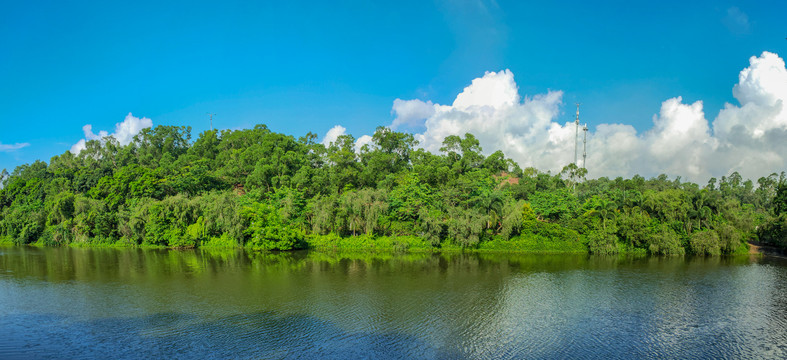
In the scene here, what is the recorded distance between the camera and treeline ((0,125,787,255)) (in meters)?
41.2

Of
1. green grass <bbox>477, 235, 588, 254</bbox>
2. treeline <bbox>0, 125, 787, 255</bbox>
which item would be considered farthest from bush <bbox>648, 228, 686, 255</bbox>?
green grass <bbox>477, 235, 588, 254</bbox>

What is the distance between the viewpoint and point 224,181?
200 feet

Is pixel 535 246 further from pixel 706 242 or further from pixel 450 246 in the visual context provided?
pixel 706 242

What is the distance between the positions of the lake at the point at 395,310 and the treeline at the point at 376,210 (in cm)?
686

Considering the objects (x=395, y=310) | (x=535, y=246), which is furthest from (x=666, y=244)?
(x=395, y=310)

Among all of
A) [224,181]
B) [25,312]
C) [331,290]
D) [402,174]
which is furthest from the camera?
[224,181]

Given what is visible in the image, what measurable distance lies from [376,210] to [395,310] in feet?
74.9

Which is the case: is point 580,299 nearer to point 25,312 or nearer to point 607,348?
point 607,348

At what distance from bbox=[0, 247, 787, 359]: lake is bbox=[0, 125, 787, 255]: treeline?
6.86m

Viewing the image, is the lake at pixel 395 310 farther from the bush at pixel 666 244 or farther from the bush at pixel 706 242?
the bush at pixel 666 244

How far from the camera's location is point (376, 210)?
43750mm

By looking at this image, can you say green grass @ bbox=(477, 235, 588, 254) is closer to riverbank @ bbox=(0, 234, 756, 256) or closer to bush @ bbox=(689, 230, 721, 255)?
riverbank @ bbox=(0, 234, 756, 256)

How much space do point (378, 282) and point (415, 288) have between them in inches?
112

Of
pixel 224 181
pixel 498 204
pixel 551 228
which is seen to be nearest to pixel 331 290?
pixel 498 204
